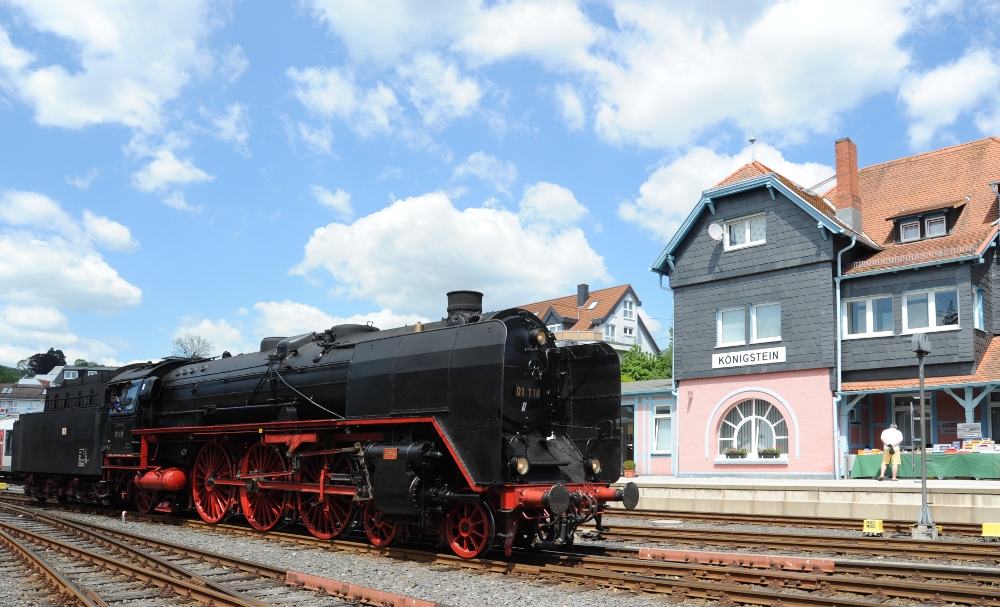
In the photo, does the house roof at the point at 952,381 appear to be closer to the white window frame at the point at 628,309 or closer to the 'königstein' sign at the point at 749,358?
the 'königstein' sign at the point at 749,358

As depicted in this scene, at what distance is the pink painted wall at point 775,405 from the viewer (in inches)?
838

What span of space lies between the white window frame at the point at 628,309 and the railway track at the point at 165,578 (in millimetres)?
50418

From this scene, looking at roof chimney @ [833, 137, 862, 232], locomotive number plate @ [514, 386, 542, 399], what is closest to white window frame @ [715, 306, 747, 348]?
roof chimney @ [833, 137, 862, 232]

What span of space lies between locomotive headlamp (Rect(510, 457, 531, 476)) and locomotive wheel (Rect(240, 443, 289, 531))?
502cm

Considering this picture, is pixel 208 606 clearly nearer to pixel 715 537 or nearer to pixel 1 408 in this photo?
pixel 715 537

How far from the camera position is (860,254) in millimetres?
22578

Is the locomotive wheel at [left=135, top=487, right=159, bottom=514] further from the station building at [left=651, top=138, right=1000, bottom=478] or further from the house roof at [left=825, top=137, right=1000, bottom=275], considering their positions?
the house roof at [left=825, top=137, right=1000, bottom=275]

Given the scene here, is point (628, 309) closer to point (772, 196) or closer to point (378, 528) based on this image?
point (772, 196)

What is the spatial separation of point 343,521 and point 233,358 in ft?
16.4

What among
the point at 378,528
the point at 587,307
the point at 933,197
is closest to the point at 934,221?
the point at 933,197

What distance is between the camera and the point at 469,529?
1042 centimetres

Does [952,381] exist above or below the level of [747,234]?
below

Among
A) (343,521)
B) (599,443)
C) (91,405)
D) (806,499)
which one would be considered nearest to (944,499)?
(806,499)

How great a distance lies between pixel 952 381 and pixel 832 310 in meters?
3.39
